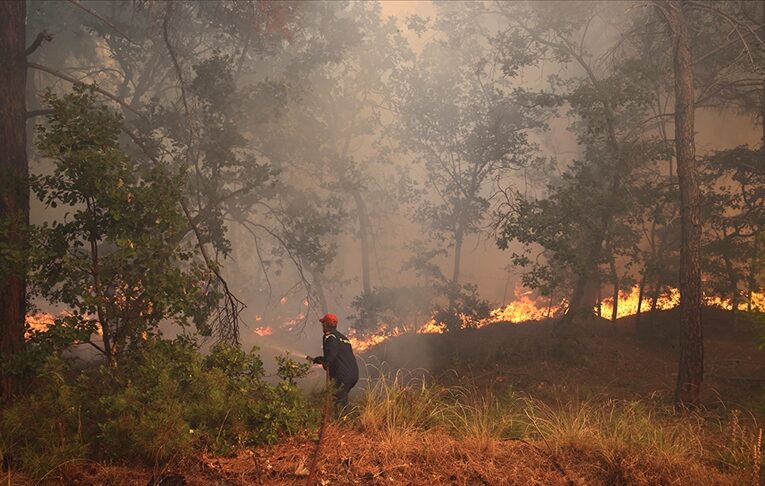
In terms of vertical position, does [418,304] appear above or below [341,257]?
below

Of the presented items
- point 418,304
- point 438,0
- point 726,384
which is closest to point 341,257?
point 418,304

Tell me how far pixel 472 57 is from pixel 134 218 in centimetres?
2257

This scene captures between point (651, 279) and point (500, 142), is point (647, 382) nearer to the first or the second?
point (651, 279)

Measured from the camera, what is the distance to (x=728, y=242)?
52.2 feet

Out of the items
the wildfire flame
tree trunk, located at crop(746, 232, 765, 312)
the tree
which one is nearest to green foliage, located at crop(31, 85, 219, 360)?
tree trunk, located at crop(746, 232, 765, 312)

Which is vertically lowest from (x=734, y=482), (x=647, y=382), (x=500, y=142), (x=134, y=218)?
(x=734, y=482)

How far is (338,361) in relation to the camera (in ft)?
26.0

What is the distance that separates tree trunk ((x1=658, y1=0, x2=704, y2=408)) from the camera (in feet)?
32.3

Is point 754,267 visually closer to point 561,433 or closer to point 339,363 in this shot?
point 561,433

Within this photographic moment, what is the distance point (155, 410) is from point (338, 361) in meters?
2.96

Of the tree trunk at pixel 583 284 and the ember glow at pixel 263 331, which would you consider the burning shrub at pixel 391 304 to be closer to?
the tree trunk at pixel 583 284

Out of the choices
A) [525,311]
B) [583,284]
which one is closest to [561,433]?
[583,284]

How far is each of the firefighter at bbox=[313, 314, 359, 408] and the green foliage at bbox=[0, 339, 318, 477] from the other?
113cm

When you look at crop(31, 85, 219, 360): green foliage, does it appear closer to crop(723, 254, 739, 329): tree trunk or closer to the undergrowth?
the undergrowth
